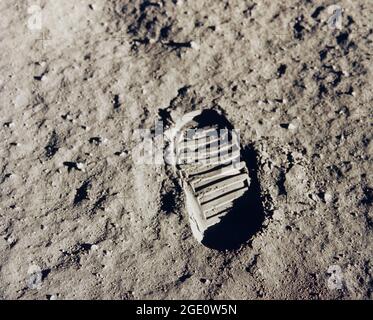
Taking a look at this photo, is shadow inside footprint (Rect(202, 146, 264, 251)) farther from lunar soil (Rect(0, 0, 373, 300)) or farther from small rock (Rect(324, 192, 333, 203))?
small rock (Rect(324, 192, 333, 203))

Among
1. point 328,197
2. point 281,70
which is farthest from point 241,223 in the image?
point 281,70

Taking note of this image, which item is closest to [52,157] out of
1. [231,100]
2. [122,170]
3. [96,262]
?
[122,170]

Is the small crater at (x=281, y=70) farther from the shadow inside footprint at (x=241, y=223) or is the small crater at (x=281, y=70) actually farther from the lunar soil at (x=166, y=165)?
the shadow inside footprint at (x=241, y=223)

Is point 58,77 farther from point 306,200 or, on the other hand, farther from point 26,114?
point 306,200

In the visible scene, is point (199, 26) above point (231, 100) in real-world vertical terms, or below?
above

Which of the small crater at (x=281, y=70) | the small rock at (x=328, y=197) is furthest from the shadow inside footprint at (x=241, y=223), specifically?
the small crater at (x=281, y=70)

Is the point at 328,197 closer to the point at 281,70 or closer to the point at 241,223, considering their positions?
the point at 241,223
